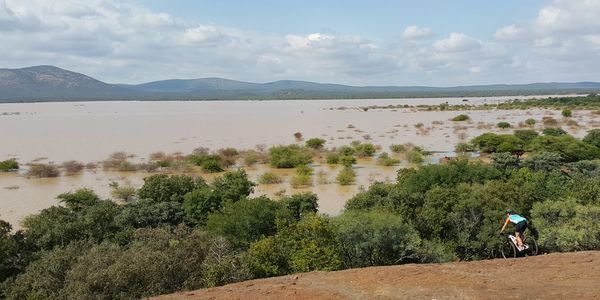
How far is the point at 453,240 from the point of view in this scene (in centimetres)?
2173

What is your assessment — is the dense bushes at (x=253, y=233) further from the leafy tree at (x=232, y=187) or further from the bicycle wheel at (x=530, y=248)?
the bicycle wheel at (x=530, y=248)

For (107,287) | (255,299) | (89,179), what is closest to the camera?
(255,299)

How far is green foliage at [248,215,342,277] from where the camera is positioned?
51.5 ft

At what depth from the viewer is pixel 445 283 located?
492 inches

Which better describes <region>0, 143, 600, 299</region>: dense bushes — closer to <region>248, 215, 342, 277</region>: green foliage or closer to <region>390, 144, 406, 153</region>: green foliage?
<region>248, 215, 342, 277</region>: green foliage

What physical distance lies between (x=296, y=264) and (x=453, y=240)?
870cm

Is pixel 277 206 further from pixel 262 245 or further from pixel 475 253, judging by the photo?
pixel 475 253

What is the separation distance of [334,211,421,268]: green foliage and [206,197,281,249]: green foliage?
11.4ft

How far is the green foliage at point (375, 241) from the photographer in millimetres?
18281

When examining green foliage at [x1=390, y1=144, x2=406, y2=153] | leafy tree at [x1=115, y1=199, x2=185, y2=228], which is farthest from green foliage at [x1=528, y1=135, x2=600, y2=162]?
leafy tree at [x1=115, y1=199, x2=185, y2=228]

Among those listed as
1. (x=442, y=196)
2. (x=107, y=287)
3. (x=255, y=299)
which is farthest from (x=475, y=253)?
(x=107, y=287)

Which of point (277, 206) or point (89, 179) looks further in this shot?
point (89, 179)

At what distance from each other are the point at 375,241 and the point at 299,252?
3197 millimetres

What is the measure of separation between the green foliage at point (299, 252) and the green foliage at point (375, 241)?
5.24 ft
